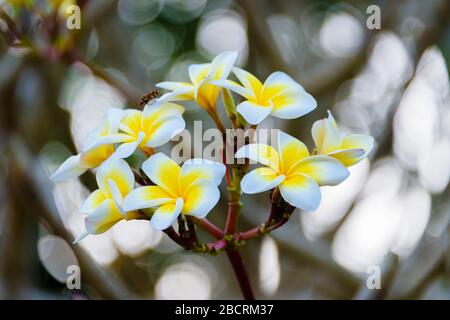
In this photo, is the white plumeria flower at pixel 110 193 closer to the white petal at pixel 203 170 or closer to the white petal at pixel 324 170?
the white petal at pixel 203 170

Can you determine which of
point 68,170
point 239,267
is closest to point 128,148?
point 68,170

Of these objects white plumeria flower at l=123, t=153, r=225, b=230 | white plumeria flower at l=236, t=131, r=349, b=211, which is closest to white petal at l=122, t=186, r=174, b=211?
white plumeria flower at l=123, t=153, r=225, b=230

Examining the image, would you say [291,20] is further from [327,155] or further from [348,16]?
[327,155]

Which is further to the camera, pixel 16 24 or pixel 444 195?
pixel 444 195

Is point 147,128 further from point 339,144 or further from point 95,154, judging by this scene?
point 339,144

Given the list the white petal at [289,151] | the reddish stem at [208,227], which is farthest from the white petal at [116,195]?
the white petal at [289,151]
